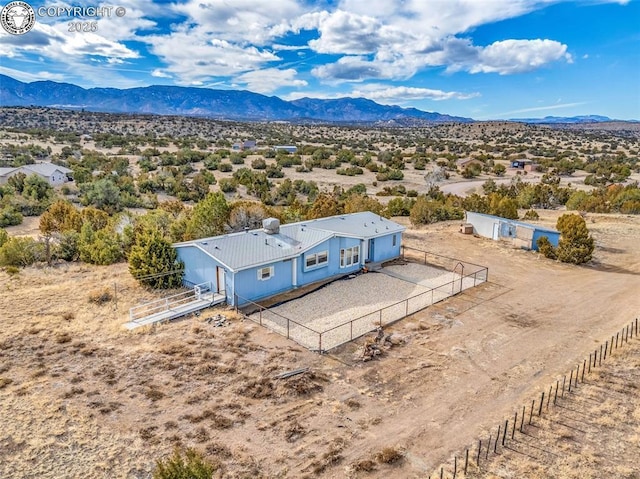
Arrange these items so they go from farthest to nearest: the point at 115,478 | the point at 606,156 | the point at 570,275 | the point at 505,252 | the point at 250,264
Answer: the point at 606,156 → the point at 505,252 → the point at 570,275 → the point at 250,264 → the point at 115,478

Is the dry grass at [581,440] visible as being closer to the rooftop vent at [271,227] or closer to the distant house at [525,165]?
the rooftop vent at [271,227]

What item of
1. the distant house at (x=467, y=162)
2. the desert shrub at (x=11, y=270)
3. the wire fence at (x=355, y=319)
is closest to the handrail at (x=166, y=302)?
the wire fence at (x=355, y=319)

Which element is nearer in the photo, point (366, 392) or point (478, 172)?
point (366, 392)

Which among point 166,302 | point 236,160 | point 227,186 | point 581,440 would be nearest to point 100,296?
point 166,302

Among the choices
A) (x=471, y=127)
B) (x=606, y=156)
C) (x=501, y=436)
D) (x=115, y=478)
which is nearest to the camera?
(x=115, y=478)

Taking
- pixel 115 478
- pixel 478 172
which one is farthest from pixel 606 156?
pixel 115 478

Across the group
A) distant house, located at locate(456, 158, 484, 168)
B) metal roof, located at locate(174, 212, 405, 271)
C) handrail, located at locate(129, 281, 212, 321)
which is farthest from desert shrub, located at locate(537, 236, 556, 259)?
distant house, located at locate(456, 158, 484, 168)

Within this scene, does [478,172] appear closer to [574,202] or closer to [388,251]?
[574,202]
